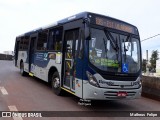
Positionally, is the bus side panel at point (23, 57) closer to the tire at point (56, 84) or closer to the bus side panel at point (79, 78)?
the tire at point (56, 84)

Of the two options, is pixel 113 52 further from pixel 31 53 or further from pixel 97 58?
pixel 31 53

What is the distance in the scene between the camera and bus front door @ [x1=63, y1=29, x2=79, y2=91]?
8.67m

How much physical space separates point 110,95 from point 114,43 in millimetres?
1653

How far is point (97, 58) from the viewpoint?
25.9 ft

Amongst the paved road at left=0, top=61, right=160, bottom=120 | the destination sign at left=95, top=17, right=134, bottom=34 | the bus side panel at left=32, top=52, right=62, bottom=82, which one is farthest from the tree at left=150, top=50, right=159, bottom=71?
the destination sign at left=95, top=17, right=134, bottom=34

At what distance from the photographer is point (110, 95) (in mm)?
7902

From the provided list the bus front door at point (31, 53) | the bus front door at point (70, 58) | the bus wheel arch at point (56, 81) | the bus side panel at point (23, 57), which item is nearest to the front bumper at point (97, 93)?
the bus front door at point (70, 58)

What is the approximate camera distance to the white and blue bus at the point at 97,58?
7801mm

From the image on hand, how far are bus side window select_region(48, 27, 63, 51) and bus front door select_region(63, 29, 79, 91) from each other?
2.15ft

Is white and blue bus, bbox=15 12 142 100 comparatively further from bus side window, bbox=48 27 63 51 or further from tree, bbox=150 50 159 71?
tree, bbox=150 50 159 71

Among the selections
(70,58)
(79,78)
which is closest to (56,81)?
(70,58)

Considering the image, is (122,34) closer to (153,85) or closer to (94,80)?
(94,80)

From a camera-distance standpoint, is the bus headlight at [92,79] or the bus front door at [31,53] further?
the bus front door at [31,53]

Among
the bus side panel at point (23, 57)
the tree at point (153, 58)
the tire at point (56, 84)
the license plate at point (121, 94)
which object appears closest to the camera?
the license plate at point (121, 94)
